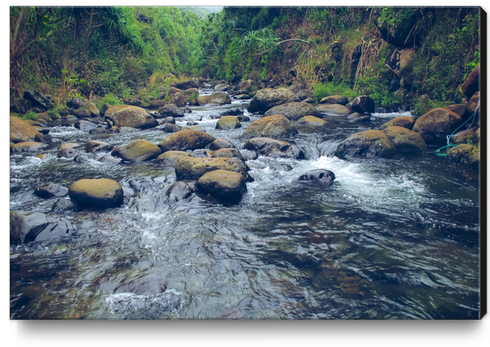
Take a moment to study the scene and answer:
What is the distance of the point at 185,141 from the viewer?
6.66m

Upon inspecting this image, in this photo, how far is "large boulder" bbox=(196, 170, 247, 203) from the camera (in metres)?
4.32

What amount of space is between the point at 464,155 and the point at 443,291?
246 cm

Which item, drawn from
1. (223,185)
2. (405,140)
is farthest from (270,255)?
(405,140)

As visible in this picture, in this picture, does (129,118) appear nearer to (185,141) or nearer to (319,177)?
(185,141)

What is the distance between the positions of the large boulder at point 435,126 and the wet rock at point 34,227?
5269 millimetres

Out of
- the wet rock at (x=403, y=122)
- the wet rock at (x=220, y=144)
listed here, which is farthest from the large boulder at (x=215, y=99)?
the wet rock at (x=403, y=122)

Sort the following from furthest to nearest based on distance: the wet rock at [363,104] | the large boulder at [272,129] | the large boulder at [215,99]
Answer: the large boulder at [215,99] → the wet rock at [363,104] → the large boulder at [272,129]

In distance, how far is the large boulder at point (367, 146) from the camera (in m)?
5.68

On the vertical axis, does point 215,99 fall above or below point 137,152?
above

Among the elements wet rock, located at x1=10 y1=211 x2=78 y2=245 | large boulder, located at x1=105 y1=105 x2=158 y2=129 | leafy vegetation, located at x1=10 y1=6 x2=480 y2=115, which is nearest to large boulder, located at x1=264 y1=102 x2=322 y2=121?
leafy vegetation, located at x1=10 y1=6 x2=480 y2=115

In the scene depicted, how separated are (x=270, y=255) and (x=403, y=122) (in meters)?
4.58

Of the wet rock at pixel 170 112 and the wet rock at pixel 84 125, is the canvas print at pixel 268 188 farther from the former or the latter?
the wet rock at pixel 170 112

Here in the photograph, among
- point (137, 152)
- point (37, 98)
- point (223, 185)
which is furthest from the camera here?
point (137, 152)
